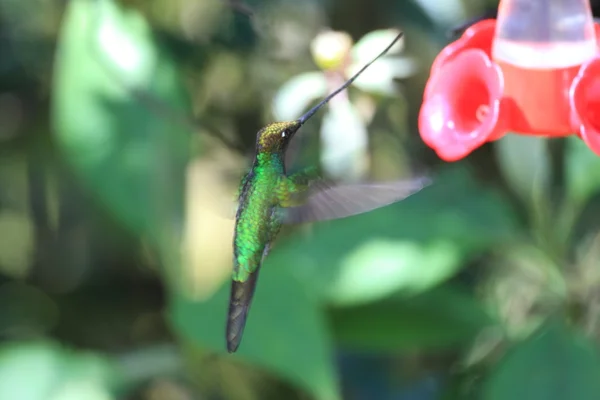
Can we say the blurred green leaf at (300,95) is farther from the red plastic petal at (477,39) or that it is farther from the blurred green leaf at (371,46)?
the red plastic petal at (477,39)

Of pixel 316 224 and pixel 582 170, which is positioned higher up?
pixel 582 170

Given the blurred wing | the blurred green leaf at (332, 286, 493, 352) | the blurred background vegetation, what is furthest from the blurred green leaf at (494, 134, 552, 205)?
the blurred wing

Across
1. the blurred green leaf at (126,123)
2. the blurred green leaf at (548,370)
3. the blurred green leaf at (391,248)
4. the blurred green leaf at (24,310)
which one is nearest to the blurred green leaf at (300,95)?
the blurred green leaf at (391,248)

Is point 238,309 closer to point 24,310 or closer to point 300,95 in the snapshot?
point 300,95

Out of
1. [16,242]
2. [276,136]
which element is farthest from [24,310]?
[276,136]

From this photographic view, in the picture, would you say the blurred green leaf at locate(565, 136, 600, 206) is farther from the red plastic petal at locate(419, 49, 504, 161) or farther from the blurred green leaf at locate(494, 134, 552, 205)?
the red plastic petal at locate(419, 49, 504, 161)
